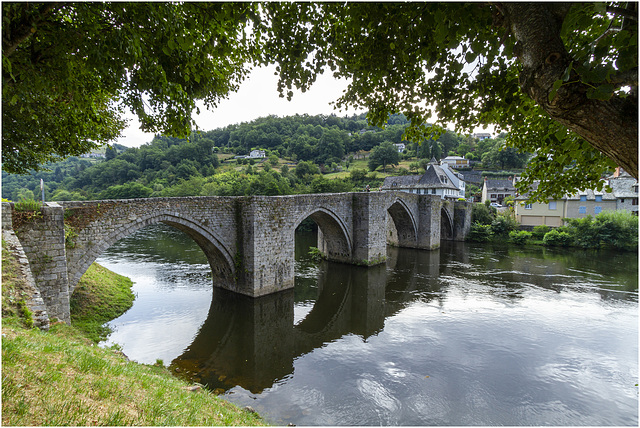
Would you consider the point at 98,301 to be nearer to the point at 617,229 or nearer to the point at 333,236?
the point at 333,236

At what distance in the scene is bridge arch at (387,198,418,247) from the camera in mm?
26250

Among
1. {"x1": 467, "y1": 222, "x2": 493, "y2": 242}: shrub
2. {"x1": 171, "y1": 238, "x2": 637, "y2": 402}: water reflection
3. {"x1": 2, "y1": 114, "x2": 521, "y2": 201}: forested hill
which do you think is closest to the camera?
{"x1": 171, "y1": 238, "x2": 637, "y2": 402}: water reflection

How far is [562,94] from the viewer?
7.53 feet

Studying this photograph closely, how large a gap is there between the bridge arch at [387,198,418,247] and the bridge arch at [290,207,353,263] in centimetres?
705

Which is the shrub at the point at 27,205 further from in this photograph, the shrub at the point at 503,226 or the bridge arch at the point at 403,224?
the shrub at the point at 503,226

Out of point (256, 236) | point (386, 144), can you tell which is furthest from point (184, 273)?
point (386, 144)

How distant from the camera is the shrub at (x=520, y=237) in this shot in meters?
30.8

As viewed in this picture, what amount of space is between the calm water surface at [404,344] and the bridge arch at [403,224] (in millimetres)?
7850

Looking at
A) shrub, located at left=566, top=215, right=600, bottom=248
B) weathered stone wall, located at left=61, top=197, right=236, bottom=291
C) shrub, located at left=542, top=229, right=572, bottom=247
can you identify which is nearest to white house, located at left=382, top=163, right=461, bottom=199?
shrub, located at left=542, top=229, right=572, bottom=247

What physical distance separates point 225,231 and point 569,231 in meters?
31.8

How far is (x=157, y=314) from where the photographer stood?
12500 mm

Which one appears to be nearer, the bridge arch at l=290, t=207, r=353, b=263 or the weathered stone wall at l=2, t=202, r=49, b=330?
the weathered stone wall at l=2, t=202, r=49, b=330

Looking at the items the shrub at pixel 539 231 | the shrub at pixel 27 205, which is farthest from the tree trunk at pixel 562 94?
the shrub at pixel 539 231

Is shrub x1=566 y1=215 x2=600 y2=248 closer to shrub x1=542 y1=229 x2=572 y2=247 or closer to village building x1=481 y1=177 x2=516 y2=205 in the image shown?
shrub x1=542 y1=229 x2=572 y2=247
